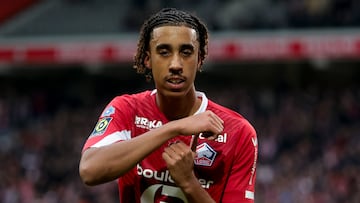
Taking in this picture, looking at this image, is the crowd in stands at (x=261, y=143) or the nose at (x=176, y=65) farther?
the crowd in stands at (x=261, y=143)

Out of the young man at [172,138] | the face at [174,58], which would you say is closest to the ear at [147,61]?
the young man at [172,138]

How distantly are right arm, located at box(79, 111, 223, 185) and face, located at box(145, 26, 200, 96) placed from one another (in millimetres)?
243

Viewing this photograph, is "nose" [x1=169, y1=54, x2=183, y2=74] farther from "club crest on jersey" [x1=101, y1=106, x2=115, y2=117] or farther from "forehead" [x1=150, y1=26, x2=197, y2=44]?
"club crest on jersey" [x1=101, y1=106, x2=115, y2=117]

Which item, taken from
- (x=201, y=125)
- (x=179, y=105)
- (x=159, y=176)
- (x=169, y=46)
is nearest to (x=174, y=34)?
(x=169, y=46)

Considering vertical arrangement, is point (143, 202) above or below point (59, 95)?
above

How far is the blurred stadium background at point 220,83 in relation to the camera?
14881mm

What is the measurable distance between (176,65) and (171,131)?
1.11 ft

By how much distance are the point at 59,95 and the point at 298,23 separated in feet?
20.0

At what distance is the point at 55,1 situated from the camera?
21078mm

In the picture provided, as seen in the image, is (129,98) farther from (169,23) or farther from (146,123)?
(169,23)

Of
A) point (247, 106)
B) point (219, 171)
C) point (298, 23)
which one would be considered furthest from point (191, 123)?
point (298, 23)

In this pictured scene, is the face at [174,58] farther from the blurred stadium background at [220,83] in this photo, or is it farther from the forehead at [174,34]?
the blurred stadium background at [220,83]

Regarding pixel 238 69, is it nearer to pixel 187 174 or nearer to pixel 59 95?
pixel 59 95

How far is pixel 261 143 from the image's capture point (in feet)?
51.2
